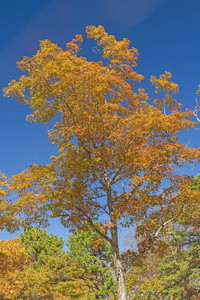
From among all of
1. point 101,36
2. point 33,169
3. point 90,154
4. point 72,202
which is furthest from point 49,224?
point 101,36

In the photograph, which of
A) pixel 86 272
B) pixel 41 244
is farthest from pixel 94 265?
pixel 41 244

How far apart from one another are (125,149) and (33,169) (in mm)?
3457

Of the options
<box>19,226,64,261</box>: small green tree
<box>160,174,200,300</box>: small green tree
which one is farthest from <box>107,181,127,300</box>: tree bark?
<box>19,226,64,261</box>: small green tree

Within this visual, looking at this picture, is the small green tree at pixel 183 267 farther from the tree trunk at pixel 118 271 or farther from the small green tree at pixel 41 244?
the tree trunk at pixel 118 271

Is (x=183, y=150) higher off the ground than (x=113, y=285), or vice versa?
(x=183, y=150)

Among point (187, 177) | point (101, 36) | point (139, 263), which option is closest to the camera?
point (187, 177)

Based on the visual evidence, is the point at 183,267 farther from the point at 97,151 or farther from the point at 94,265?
the point at 97,151

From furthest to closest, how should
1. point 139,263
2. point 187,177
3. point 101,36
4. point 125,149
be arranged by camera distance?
point 101,36
point 139,263
point 187,177
point 125,149

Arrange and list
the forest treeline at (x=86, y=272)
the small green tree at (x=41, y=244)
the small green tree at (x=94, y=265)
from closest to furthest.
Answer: the forest treeline at (x=86, y=272) < the small green tree at (x=94, y=265) < the small green tree at (x=41, y=244)

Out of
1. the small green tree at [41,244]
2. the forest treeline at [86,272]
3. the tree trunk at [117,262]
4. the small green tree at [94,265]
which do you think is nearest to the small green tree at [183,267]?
the forest treeline at [86,272]

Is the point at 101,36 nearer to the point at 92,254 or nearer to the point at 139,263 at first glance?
the point at 139,263

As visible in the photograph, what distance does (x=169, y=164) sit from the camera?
10047 mm

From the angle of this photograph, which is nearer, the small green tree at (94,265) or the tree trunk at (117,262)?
the tree trunk at (117,262)

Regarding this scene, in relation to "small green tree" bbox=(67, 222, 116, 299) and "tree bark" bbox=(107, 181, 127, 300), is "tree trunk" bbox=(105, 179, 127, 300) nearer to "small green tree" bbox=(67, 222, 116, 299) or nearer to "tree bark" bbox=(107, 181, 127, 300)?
"tree bark" bbox=(107, 181, 127, 300)
